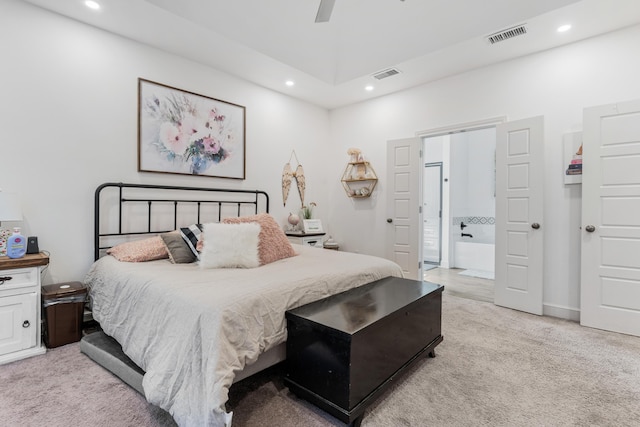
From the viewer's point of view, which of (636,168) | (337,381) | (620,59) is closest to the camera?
(337,381)

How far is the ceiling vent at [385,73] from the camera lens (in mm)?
3816

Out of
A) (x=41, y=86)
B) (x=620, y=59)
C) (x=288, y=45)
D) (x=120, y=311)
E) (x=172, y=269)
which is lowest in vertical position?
(x=120, y=311)

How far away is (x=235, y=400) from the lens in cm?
177

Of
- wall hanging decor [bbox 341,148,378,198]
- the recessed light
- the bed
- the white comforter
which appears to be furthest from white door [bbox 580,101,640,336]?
the recessed light

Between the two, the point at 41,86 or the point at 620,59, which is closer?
the point at 41,86

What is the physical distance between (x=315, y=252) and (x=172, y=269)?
1.35 m

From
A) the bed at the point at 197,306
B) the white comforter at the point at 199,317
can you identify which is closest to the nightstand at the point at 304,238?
the bed at the point at 197,306

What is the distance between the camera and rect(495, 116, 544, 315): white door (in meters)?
3.30

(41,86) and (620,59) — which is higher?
(620,59)

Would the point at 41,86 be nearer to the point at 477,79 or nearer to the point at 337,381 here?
the point at 337,381

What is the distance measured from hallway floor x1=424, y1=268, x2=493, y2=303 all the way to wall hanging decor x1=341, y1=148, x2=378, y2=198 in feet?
5.40

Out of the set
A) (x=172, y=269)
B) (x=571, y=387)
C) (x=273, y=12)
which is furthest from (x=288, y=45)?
(x=571, y=387)

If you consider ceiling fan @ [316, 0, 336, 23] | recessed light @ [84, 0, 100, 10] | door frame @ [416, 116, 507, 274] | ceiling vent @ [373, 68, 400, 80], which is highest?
ceiling vent @ [373, 68, 400, 80]

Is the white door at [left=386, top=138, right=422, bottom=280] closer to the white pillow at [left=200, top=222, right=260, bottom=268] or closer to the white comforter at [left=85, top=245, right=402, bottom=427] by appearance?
the white comforter at [left=85, top=245, right=402, bottom=427]
